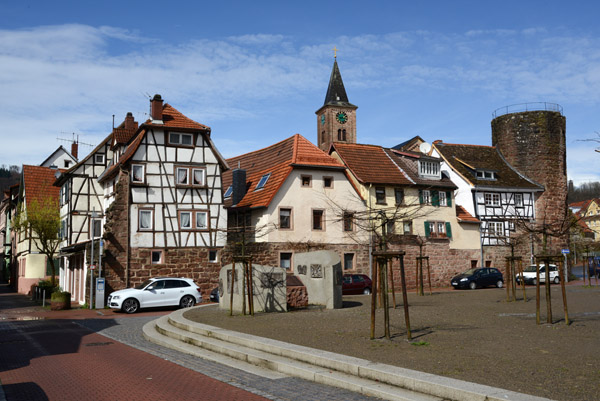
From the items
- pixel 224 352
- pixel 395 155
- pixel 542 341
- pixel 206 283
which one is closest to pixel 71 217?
pixel 206 283

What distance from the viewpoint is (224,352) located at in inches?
490

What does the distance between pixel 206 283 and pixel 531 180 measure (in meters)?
31.2

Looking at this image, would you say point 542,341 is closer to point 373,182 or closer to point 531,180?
point 373,182

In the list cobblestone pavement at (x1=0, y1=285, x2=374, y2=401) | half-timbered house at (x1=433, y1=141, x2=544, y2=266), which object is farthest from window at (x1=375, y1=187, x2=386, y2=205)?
cobblestone pavement at (x1=0, y1=285, x2=374, y2=401)

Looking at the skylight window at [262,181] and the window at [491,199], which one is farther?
the window at [491,199]

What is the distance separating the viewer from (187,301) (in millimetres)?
26516

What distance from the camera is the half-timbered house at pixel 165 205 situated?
30.7m

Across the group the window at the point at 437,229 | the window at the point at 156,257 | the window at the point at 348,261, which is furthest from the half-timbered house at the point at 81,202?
the window at the point at 437,229

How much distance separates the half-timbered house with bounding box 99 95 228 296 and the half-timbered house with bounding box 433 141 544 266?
21.4m

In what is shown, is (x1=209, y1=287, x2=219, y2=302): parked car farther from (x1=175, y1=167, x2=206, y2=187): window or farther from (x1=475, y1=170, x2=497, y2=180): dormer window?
(x1=475, y1=170, x2=497, y2=180): dormer window

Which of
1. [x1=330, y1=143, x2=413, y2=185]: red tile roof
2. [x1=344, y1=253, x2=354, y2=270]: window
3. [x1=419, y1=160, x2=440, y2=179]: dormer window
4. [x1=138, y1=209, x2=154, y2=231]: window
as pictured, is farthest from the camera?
[x1=419, y1=160, x2=440, y2=179]: dormer window

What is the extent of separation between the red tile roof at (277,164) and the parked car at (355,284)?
6.69 meters

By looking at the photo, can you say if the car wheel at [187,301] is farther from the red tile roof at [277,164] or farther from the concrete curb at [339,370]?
the concrete curb at [339,370]

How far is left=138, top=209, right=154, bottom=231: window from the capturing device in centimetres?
3145
